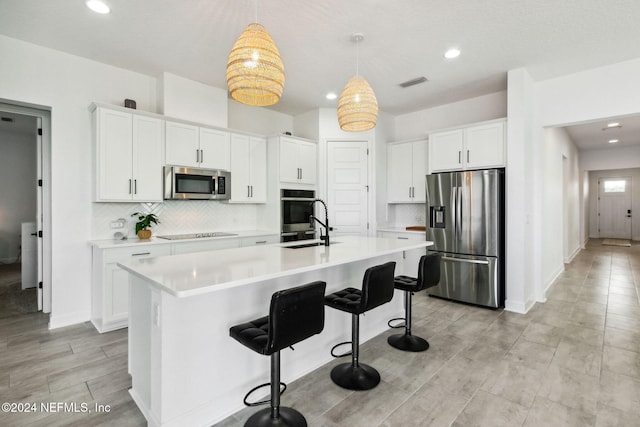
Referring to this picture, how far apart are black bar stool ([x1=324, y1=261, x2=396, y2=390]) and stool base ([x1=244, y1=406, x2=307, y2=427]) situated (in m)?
0.48

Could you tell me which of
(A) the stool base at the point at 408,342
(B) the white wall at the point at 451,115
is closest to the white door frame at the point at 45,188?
(A) the stool base at the point at 408,342

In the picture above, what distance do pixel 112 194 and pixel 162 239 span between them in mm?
723

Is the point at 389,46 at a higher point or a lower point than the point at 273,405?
higher

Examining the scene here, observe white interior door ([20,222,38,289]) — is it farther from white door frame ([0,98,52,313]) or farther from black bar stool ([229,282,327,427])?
black bar stool ([229,282,327,427])

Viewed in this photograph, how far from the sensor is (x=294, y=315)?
5.41 feet

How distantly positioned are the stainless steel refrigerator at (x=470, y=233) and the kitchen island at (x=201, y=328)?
7.51ft

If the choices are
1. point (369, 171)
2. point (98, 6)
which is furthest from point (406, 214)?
point (98, 6)

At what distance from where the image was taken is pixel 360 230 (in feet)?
17.2

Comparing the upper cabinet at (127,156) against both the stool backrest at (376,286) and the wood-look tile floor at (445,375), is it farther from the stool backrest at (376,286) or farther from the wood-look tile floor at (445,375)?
the stool backrest at (376,286)

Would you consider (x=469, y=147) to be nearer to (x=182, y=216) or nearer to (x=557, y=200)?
(x=557, y=200)

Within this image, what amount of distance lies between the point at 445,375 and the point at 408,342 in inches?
20.1

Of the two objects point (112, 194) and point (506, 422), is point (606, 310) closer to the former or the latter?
point (506, 422)

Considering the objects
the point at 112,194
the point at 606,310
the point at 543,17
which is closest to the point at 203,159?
the point at 112,194

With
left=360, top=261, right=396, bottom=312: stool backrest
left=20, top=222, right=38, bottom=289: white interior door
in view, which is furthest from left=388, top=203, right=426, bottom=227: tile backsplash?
left=20, top=222, right=38, bottom=289: white interior door
